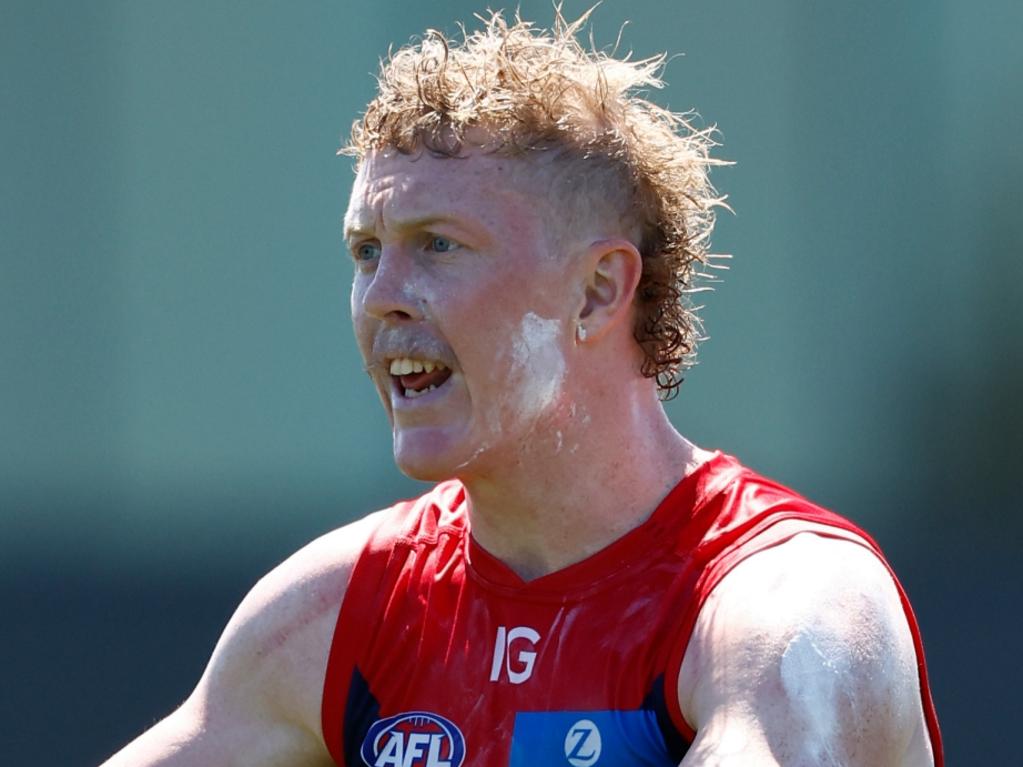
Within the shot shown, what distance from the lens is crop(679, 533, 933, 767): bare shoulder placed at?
7.48 feet

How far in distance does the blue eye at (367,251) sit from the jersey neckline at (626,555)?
521mm

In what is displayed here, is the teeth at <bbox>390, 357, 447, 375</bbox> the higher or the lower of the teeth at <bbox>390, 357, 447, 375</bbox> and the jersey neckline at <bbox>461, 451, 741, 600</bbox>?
the higher

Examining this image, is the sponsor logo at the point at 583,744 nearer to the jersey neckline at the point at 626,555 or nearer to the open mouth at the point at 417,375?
the jersey neckline at the point at 626,555

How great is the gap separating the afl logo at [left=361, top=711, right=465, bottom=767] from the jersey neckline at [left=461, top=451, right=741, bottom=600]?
0.24 m

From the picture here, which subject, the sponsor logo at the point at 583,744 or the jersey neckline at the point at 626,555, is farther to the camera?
the jersey neckline at the point at 626,555

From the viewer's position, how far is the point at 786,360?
313 inches

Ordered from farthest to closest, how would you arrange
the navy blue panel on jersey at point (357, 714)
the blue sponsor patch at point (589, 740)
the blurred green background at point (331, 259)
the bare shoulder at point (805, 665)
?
the blurred green background at point (331, 259)
the navy blue panel on jersey at point (357, 714)
the blue sponsor patch at point (589, 740)
the bare shoulder at point (805, 665)

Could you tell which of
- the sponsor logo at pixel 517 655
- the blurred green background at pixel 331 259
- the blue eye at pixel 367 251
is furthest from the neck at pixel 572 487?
the blurred green background at pixel 331 259

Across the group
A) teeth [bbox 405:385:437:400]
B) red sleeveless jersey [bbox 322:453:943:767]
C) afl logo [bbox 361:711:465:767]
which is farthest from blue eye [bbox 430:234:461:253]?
afl logo [bbox 361:711:465:767]

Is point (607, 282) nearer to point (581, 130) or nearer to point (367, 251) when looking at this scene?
point (581, 130)

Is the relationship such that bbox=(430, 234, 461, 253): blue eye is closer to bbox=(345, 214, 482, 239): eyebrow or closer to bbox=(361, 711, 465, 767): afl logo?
bbox=(345, 214, 482, 239): eyebrow

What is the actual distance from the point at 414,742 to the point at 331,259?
551 cm

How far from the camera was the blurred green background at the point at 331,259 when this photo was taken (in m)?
7.83

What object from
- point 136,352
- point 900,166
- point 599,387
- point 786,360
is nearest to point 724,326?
point 786,360
